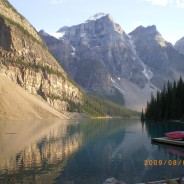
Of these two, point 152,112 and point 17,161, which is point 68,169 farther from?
point 152,112

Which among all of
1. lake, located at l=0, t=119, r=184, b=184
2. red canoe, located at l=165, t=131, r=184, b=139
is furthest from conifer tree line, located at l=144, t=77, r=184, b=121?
lake, located at l=0, t=119, r=184, b=184

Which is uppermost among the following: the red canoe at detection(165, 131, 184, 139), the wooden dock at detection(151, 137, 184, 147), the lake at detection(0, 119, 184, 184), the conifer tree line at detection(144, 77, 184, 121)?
the conifer tree line at detection(144, 77, 184, 121)

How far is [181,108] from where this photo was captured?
122m

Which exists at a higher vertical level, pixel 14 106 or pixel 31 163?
pixel 14 106

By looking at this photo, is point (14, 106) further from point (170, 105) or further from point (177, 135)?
point (177, 135)

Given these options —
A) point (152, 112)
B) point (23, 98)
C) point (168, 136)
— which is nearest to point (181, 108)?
point (152, 112)

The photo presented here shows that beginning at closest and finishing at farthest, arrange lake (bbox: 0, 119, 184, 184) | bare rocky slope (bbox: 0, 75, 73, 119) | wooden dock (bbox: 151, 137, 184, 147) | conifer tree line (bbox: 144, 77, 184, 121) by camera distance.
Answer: lake (bbox: 0, 119, 184, 184)
wooden dock (bbox: 151, 137, 184, 147)
conifer tree line (bbox: 144, 77, 184, 121)
bare rocky slope (bbox: 0, 75, 73, 119)

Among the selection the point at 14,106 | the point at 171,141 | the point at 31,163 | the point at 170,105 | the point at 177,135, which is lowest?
the point at 31,163

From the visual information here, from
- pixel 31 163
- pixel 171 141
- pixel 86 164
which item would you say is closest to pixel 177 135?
pixel 171 141

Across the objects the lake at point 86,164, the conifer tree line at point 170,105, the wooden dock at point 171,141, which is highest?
the conifer tree line at point 170,105

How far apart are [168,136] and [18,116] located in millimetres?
124866

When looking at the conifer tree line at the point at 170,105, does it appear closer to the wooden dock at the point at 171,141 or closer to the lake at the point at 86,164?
the wooden dock at the point at 171,141

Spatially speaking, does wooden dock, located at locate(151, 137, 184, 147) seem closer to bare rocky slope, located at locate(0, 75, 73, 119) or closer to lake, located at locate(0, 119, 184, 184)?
lake, located at locate(0, 119, 184, 184)

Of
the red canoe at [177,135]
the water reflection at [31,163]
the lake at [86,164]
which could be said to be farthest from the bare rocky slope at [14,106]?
the lake at [86,164]
